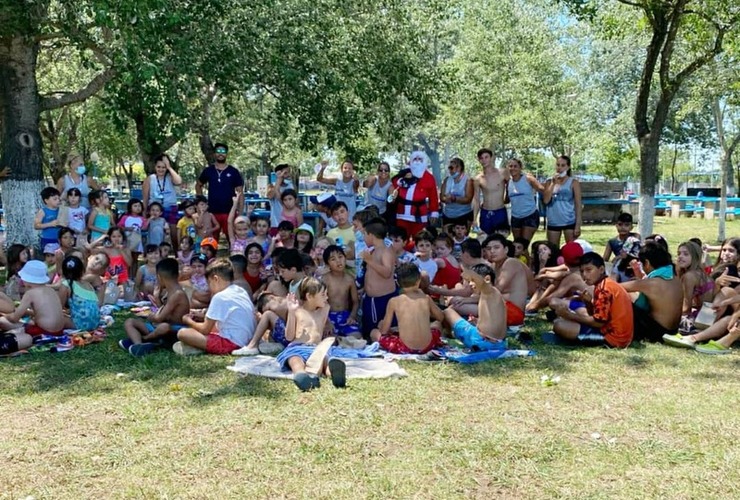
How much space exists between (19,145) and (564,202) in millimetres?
8664

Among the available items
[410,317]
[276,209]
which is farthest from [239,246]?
[410,317]

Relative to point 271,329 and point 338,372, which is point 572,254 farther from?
point 338,372

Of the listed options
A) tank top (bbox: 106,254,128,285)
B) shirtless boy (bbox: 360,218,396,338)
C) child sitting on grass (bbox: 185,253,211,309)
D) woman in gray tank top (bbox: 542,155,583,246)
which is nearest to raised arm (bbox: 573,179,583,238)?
woman in gray tank top (bbox: 542,155,583,246)

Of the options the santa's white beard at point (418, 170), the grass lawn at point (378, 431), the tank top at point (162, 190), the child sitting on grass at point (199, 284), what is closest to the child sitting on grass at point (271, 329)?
the grass lawn at point (378, 431)

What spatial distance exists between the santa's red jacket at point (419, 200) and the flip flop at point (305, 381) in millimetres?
4896

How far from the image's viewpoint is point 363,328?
24.8 ft

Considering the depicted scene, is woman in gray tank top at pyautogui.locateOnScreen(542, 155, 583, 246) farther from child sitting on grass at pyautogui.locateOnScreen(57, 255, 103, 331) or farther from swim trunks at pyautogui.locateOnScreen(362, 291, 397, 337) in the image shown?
child sitting on grass at pyautogui.locateOnScreen(57, 255, 103, 331)

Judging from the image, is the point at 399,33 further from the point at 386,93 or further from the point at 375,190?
the point at 375,190

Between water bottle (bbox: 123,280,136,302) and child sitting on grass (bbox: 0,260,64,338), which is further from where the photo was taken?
water bottle (bbox: 123,280,136,302)

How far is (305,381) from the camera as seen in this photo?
220 inches

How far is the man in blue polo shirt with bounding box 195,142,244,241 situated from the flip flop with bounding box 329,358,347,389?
232 inches

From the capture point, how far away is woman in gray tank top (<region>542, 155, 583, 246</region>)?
33.7ft

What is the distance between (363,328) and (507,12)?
19980 millimetres

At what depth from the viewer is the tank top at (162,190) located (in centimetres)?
1126
